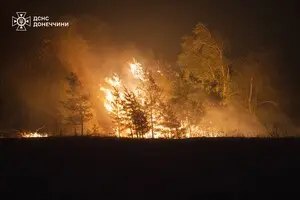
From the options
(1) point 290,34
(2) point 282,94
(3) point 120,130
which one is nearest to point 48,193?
(3) point 120,130

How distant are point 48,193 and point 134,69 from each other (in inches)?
912

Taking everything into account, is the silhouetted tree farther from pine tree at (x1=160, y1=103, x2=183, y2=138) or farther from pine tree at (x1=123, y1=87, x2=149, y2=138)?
pine tree at (x1=123, y1=87, x2=149, y2=138)

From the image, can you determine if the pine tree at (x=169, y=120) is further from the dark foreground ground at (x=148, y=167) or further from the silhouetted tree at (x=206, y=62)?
the dark foreground ground at (x=148, y=167)

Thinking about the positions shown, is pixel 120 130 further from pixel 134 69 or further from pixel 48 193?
pixel 48 193

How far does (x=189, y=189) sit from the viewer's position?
1013 centimetres

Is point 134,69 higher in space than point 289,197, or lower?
higher

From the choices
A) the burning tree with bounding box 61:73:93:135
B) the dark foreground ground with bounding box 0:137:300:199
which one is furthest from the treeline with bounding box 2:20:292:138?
the dark foreground ground with bounding box 0:137:300:199

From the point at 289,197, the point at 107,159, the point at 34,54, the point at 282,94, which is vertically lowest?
the point at 289,197

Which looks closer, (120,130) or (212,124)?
(120,130)

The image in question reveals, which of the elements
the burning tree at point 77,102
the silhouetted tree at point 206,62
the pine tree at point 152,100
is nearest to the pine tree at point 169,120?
the pine tree at point 152,100

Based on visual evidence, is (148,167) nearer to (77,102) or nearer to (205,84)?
(77,102)

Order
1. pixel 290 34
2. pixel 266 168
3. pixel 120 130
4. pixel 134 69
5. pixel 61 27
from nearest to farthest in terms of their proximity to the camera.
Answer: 1. pixel 266 168
2. pixel 120 130
3. pixel 134 69
4. pixel 61 27
5. pixel 290 34

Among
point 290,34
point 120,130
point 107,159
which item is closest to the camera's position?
point 107,159

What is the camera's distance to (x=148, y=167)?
1168cm
